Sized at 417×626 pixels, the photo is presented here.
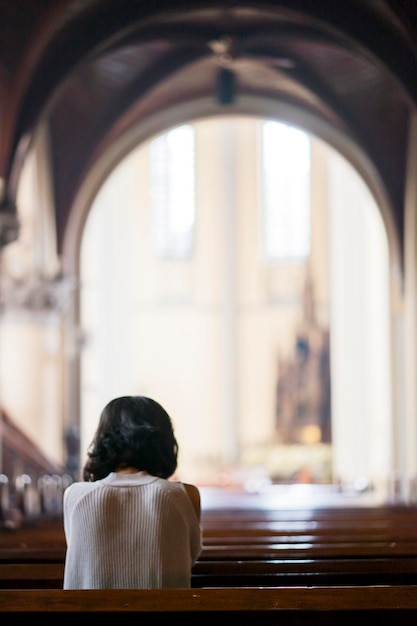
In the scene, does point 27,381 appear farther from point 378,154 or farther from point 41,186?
point 378,154

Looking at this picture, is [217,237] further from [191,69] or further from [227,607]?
[227,607]

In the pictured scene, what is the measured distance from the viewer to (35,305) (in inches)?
468

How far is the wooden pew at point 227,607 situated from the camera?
2.52 metres

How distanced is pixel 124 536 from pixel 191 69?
11.6 m

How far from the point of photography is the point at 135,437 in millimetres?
3311

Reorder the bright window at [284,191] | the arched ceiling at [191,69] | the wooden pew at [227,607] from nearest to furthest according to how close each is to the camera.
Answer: the wooden pew at [227,607] < the arched ceiling at [191,69] < the bright window at [284,191]

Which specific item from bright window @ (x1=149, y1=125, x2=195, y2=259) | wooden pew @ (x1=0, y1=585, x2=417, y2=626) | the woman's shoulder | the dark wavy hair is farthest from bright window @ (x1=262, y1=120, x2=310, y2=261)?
wooden pew @ (x1=0, y1=585, x2=417, y2=626)

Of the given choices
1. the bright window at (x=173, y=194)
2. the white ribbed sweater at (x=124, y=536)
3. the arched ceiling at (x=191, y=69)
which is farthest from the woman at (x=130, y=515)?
the bright window at (x=173, y=194)

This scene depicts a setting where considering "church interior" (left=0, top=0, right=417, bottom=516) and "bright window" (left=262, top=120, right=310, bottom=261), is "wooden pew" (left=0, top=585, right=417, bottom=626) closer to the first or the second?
"church interior" (left=0, top=0, right=417, bottom=516)

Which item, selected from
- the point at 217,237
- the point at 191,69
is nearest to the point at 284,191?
the point at 217,237

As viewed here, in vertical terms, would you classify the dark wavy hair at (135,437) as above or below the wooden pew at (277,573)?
above

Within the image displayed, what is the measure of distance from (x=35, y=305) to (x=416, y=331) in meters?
4.71

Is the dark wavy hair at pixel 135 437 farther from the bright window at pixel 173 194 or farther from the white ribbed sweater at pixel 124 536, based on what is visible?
the bright window at pixel 173 194

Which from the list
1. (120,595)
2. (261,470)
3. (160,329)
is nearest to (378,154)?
(261,470)
